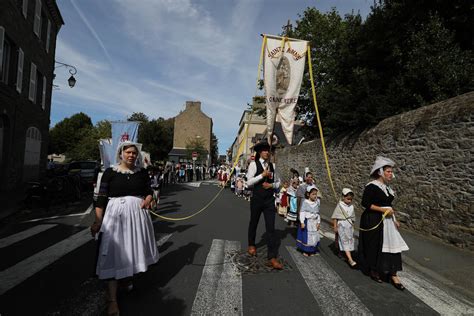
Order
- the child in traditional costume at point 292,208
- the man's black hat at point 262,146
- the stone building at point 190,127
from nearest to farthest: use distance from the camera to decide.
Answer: the man's black hat at point 262,146 < the child in traditional costume at point 292,208 < the stone building at point 190,127

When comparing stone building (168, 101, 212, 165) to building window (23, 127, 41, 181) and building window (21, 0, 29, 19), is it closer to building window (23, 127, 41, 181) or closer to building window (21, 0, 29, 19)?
building window (23, 127, 41, 181)

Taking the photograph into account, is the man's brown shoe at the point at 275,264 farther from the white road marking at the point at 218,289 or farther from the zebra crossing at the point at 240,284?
the white road marking at the point at 218,289

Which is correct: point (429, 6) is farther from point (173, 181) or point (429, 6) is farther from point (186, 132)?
point (186, 132)

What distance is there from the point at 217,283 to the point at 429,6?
12915 mm

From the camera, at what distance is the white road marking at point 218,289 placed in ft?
10.0

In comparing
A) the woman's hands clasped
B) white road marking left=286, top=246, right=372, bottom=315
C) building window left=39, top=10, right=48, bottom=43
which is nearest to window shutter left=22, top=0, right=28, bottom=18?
building window left=39, top=10, right=48, bottom=43

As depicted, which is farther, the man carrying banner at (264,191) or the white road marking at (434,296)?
the man carrying banner at (264,191)

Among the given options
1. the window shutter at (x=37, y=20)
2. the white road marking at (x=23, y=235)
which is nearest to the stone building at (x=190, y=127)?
the window shutter at (x=37, y=20)

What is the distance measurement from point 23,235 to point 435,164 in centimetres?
907

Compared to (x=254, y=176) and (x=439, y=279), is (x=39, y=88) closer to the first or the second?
(x=254, y=176)

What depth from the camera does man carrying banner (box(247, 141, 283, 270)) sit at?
453 cm

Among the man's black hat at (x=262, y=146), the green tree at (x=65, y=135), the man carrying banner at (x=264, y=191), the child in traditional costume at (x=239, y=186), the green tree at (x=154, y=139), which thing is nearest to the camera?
the man carrying banner at (x=264, y=191)

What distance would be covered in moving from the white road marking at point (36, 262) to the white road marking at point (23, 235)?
2.74 feet

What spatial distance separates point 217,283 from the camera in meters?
3.74
